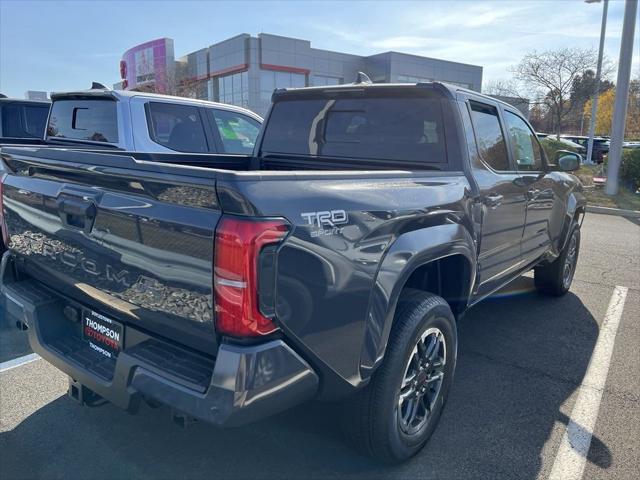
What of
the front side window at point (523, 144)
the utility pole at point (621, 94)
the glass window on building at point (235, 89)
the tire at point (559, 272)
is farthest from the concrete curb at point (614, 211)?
the glass window on building at point (235, 89)

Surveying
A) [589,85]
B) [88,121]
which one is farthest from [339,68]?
[88,121]

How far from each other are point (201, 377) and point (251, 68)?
99.9 feet

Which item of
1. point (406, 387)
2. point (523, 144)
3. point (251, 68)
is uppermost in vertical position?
point (251, 68)

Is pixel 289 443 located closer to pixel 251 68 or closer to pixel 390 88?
pixel 390 88

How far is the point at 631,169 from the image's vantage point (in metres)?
15.2

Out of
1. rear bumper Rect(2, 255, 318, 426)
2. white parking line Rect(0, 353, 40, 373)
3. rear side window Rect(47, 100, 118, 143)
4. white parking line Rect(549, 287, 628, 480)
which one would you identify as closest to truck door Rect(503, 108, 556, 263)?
white parking line Rect(549, 287, 628, 480)

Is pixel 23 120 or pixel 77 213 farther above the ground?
pixel 23 120

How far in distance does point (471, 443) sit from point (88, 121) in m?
4.93

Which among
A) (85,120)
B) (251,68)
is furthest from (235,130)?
(251,68)

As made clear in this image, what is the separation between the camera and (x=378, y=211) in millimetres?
2328

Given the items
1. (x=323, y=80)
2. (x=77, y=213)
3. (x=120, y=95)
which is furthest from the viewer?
(x=323, y=80)

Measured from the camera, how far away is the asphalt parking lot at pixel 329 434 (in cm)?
267

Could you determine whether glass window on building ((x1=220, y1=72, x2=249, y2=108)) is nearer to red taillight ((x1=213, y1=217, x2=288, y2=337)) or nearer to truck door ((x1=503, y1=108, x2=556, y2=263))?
truck door ((x1=503, y1=108, x2=556, y2=263))

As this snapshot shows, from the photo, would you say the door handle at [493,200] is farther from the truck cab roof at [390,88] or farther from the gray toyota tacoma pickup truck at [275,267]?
the truck cab roof at [390,88]
